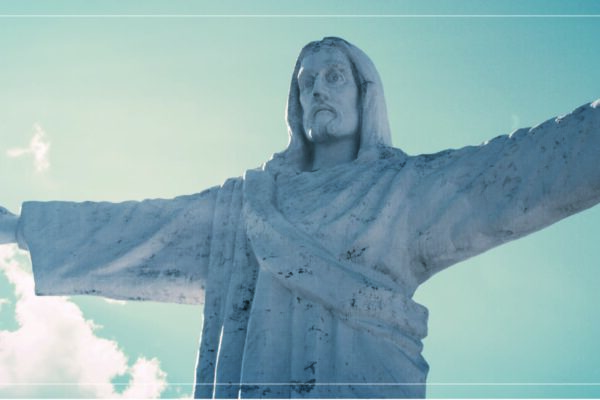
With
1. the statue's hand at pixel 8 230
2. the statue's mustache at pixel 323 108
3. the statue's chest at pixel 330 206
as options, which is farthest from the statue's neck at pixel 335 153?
the statue's hand at pixel 8 230

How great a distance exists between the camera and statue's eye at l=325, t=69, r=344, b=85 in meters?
9.50

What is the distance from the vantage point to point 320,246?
8.12 meters

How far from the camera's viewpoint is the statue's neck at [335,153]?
9.34 metres

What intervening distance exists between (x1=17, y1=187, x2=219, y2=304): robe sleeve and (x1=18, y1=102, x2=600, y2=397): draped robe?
0.04 feet

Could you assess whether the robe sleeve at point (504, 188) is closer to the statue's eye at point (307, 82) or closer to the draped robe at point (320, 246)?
the draped robe at point (320, 246)

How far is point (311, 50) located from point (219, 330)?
2.65m

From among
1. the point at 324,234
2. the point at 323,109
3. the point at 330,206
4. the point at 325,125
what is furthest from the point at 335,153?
the point at 324,234

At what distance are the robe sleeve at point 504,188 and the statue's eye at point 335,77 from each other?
1.27 metres

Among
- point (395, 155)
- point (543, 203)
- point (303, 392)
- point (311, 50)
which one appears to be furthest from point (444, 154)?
point (303, 392)

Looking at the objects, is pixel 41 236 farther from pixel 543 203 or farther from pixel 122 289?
pixel 543 203

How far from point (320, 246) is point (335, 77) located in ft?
6.37

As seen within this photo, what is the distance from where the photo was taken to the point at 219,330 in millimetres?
8328

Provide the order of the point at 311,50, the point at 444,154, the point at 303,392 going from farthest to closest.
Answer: the point at 311,50 < the point at 444,154 < the point at 303,392

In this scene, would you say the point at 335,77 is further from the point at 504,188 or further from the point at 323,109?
Answer: the point at 504,188
